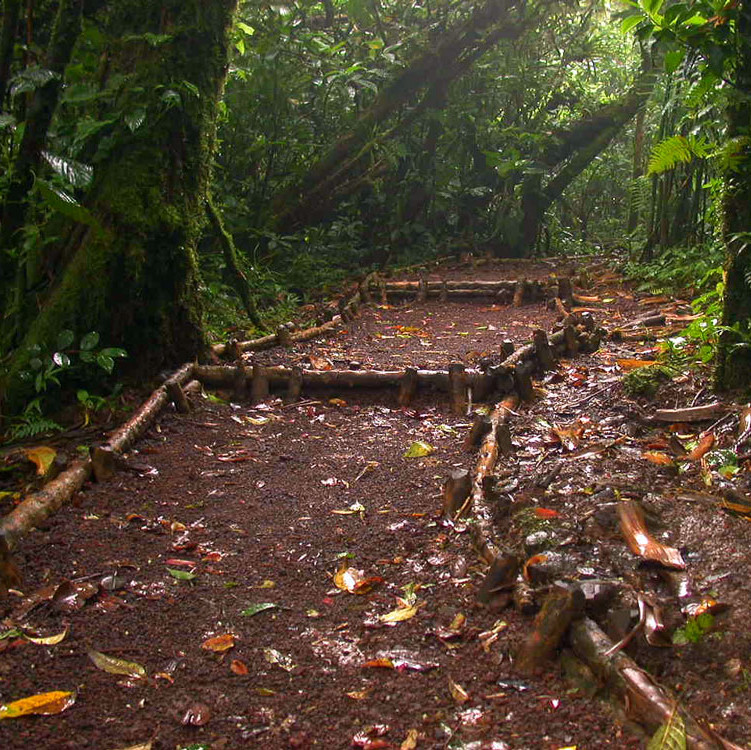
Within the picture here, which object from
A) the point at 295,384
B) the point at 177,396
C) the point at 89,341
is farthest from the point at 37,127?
the point at 295,384

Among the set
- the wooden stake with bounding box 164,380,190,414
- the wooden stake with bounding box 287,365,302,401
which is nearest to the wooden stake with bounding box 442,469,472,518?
the wooden stake with bounding box 164,380,190,414

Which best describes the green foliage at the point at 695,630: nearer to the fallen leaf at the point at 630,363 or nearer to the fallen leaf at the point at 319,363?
the fallen leaf at the point at 630,363

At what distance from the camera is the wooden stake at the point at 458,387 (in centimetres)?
491

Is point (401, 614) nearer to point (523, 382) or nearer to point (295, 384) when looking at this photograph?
point (523, 382)

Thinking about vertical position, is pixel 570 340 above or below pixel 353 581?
above

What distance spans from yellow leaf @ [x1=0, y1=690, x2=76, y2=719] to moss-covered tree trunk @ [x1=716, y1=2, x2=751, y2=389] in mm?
3024

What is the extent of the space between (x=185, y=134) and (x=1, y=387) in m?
1.94

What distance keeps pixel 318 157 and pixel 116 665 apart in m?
10.0

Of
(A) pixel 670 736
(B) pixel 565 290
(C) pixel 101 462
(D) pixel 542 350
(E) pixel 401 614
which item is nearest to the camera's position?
(A) pixel 670 736

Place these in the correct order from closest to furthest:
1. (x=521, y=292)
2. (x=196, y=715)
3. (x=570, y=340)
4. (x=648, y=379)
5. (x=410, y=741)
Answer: (x=410, y=741), (x=196, y=715), (x=648, y=379), (x=570, y=340), (x=521, y=292)

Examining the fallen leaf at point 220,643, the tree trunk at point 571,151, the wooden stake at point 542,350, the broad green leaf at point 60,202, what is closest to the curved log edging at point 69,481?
the fallen leaf at point 220,643

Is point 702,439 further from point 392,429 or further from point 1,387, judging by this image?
point 1,387

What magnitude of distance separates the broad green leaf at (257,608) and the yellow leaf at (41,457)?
1528 millimetres

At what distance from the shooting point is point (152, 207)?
474 centimetres
